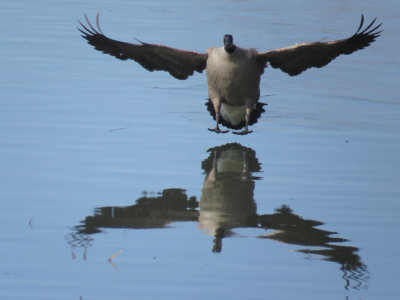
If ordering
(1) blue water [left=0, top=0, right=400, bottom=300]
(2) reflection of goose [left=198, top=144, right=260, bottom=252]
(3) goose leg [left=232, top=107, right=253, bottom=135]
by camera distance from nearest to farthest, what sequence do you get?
(1) blue water [left=0, top=0, right=400, bottom=300] → (2) reflection of goose [left=198, top=144, right=260, bottom=252] → (3) goose leg [left=232, top=107, right=253, bottom=135]

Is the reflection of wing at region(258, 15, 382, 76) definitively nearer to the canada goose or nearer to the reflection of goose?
the canada goose

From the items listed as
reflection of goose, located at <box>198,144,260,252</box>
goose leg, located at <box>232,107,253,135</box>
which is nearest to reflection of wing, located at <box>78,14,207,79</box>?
goose leg, located at <box>232,107,253,135</box>

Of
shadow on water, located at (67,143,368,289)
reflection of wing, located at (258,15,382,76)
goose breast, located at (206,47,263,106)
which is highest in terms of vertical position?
reflection of wing, located at (258,15,382,76)

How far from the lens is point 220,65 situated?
10.3 meters

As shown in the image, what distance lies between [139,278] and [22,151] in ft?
10.8

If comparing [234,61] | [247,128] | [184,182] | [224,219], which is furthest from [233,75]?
[224,219]

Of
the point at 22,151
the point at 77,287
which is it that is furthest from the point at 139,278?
the point at 22,151

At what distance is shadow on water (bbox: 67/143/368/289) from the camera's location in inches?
249

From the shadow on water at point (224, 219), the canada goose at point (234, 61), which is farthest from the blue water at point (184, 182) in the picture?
the canada goose at point (234, 61)

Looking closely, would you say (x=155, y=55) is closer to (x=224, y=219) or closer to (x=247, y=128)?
(x=247, y=128)

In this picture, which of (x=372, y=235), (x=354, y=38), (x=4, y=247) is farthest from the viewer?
(x=354, y=38)

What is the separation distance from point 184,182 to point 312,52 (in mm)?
3067

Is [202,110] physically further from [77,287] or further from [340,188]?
[77,287]

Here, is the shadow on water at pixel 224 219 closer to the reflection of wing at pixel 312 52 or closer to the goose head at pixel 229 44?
the goose head at pixel 229 44
